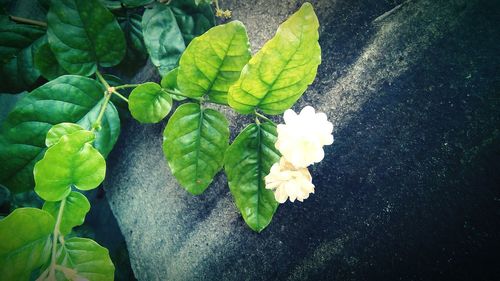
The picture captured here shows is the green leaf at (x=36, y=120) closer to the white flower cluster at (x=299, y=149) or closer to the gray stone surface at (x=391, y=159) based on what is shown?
the gray stone surface at (x=391, y=159)

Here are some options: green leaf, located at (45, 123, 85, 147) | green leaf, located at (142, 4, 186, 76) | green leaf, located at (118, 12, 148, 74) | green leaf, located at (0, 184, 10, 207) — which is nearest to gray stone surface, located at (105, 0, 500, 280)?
green leaf, located at (142, 4, 186, 76)

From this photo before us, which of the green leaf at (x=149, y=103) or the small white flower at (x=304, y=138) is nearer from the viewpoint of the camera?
the small white flower at (x=304, y=138)

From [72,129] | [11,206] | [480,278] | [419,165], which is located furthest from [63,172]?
[480,278]

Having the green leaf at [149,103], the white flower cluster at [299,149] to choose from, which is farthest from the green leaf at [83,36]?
the white flower cluster at [299,149]

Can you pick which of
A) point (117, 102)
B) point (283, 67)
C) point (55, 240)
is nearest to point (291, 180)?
point (283, 67)

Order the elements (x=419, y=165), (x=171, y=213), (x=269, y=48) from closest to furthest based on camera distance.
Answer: (x=269, y=48)
(x=419, y=165)
(x=171, y=213)

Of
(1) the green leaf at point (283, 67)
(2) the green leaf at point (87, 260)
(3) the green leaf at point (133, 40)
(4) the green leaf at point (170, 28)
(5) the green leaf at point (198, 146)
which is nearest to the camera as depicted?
(1) the green leaf at point (283, 67)

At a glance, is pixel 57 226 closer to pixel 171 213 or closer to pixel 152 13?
pixel 171 213
